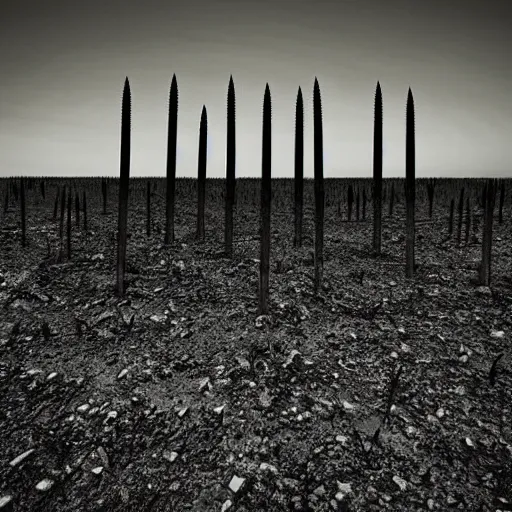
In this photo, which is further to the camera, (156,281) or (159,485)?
(156,281)

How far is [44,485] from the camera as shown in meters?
3.61

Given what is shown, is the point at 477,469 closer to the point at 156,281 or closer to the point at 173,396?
the point at 173,396

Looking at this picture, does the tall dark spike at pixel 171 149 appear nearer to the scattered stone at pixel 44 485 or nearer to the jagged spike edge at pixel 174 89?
the jagged spike edge at pixel 174 89

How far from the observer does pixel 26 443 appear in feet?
13.3

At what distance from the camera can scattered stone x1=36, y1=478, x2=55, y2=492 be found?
11.7 ft

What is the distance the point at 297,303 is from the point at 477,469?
381 centimetres

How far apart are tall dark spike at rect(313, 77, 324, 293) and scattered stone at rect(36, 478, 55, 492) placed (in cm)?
520

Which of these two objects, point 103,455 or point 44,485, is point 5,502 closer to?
point 44,485

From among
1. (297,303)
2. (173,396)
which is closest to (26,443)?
(173,396)

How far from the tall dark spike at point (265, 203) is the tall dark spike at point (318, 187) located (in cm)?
143

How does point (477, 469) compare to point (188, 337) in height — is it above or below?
below

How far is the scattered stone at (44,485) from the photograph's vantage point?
3577 millimetres

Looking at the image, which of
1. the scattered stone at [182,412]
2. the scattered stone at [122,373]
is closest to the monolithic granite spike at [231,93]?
the scattered stone at [122,373]

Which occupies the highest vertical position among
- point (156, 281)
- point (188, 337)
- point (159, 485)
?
point (156, 281)
